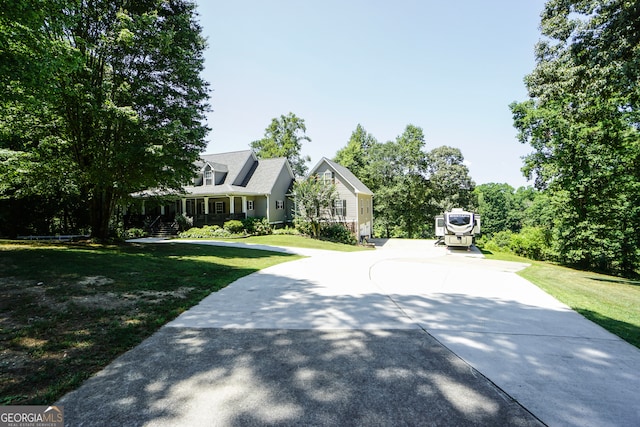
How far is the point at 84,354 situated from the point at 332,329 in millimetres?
3536

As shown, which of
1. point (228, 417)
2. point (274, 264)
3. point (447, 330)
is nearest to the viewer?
point (228, 417)

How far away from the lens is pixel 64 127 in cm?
1362

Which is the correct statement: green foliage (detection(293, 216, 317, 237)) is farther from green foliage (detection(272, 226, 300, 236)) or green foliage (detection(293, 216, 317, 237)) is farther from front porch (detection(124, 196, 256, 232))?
front porch (detection(124, 196, 256, 232))

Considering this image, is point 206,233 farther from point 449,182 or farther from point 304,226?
point 449,182

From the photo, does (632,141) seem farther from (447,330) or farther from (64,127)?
(64,127)

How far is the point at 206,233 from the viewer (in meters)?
24.5

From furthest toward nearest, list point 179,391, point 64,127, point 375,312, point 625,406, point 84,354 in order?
point 64,127 → point 375,312 → point 84,354 → point 179,391 → point 625,406

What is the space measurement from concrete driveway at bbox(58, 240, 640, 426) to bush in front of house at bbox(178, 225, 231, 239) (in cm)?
1887

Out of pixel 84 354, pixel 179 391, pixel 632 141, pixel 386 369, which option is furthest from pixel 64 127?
pixel 632 141

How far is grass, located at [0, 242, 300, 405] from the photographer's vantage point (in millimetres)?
3457

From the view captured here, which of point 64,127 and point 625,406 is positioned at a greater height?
point 64,127

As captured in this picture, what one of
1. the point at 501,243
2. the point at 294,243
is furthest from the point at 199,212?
the point at 501,243

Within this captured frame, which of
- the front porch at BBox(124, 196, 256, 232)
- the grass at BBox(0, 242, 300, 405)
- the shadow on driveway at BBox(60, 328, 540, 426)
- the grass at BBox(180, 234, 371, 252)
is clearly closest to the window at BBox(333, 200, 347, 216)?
the grass at BBox(180, 234, 371, 252)

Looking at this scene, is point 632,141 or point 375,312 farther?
point 632,141
